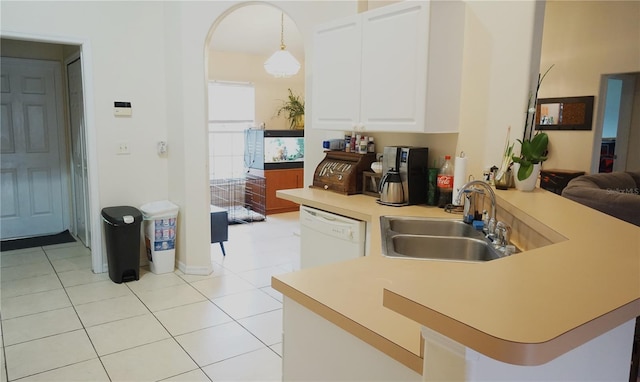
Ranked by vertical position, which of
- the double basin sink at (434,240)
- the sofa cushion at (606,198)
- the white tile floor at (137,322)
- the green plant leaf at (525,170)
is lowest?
the white tile floor at (137,322)

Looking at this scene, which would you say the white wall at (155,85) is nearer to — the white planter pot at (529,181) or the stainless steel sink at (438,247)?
the white planter pot at (529,181)

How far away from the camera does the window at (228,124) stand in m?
7.00

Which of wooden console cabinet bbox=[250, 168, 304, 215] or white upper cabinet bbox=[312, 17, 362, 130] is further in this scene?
wooden console cabinet bbox=[250, 168, 304, 215]

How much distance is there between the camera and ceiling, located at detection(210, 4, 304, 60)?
553 cm

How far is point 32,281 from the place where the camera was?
3994mm

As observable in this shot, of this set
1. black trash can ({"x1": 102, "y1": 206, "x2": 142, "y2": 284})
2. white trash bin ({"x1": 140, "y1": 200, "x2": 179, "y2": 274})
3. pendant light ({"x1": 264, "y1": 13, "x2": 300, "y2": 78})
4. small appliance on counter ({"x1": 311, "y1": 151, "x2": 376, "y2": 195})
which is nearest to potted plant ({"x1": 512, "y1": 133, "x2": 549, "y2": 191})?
small appliance on counter ({"x1": 311, "y1": 151, "x2": 376, "y2": 195})

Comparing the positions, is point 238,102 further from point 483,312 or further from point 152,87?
point 483,312

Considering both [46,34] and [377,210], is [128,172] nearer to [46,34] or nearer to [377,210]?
[46,34]

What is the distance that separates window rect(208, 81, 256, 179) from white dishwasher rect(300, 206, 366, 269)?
13.8 feet

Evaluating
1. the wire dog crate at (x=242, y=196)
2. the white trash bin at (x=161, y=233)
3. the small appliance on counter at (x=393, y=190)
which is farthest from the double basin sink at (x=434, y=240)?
the wire dog crate at (x=242, y=196)

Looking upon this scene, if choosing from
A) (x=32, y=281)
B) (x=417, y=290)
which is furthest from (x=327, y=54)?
(x=32, y=281)

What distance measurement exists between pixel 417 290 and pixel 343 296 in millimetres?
536

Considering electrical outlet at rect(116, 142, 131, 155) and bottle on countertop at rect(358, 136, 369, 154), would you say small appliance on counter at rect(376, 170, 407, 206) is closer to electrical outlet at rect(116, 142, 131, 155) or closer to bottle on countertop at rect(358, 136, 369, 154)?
bottle on countertop at rect(358, 136, 369, 154)

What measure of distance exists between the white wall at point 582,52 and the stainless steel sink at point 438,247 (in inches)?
186
